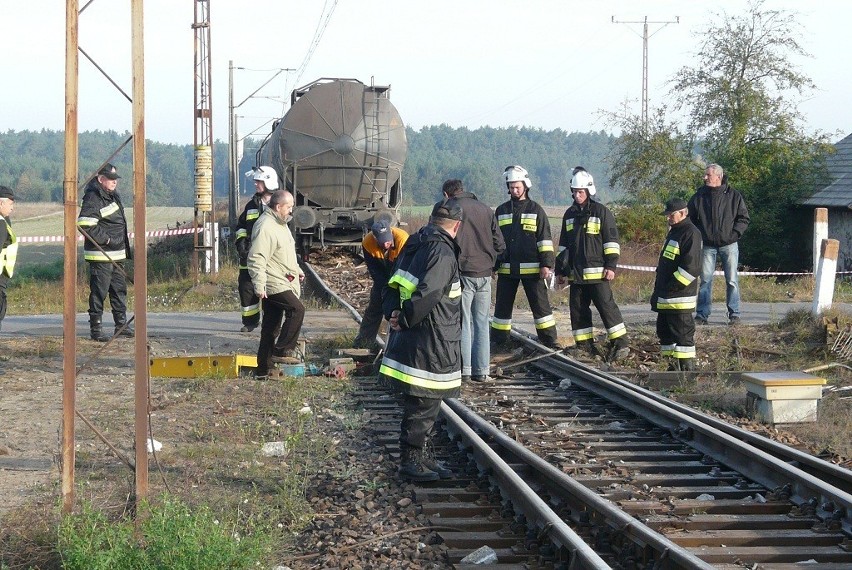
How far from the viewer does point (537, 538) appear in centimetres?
536

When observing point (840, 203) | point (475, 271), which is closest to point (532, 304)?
point (475, 271)

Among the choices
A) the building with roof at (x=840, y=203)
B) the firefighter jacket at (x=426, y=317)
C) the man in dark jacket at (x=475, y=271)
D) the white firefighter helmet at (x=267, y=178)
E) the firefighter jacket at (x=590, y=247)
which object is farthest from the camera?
the building with roof at (x=840, y=203)

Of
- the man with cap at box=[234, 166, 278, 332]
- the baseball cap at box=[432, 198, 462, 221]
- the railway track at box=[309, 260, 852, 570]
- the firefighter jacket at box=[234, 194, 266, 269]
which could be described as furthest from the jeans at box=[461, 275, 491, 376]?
the firefighter jacket at box=[234, 194, 266, 269]

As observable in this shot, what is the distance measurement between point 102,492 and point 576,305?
6.21m

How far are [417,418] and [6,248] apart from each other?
5.71 meters

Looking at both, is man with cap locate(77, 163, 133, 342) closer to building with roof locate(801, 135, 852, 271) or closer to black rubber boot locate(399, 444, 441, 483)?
black rubber boot locate(399, 444, 441, 483)

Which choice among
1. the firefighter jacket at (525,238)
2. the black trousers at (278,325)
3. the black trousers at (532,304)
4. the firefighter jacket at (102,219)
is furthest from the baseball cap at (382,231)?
the firefighter jacket at (102,219)

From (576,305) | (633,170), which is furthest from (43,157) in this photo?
(576,305)

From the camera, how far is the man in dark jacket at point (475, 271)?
9.75 m

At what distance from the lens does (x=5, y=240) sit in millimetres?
10070

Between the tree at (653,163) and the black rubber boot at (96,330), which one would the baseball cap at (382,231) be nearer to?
the black rubber boot at (96,330)

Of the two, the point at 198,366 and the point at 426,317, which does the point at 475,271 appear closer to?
the point at 198,366

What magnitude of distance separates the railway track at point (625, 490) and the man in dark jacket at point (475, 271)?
1.07 metres

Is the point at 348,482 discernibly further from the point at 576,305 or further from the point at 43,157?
the point at 43,157
